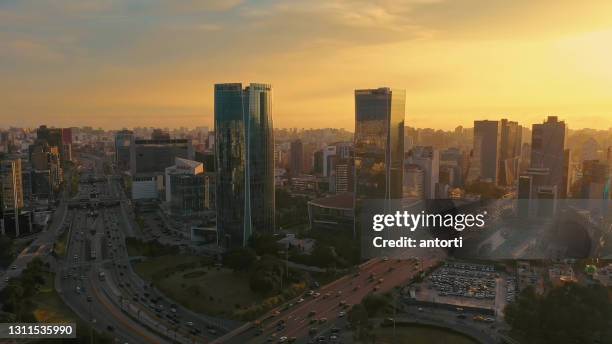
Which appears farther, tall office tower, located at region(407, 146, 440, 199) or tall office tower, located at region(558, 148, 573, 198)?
tall office tower, located at region(407, 146, 440, 199)

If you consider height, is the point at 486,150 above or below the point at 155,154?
above

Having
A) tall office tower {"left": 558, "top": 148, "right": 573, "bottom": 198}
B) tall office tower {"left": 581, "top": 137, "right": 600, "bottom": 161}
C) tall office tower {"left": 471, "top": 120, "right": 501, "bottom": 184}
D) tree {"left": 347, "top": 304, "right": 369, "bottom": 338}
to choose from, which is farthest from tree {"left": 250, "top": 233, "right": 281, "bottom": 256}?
tall office tower {"left": 581, "top": 137, "right": 600, "bottom": 161}

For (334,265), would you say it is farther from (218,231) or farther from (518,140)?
(518,140)

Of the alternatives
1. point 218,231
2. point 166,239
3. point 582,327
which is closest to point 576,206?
point 582,327

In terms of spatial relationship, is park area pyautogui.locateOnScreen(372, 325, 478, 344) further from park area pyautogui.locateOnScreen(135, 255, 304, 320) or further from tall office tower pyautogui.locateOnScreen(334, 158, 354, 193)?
tall office tower pyautogui.locateOnScreen(334, 158, 354, 193)

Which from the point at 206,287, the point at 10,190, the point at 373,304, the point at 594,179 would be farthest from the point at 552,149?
the point at 10,190

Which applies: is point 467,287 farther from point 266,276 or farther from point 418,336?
point 266,276
